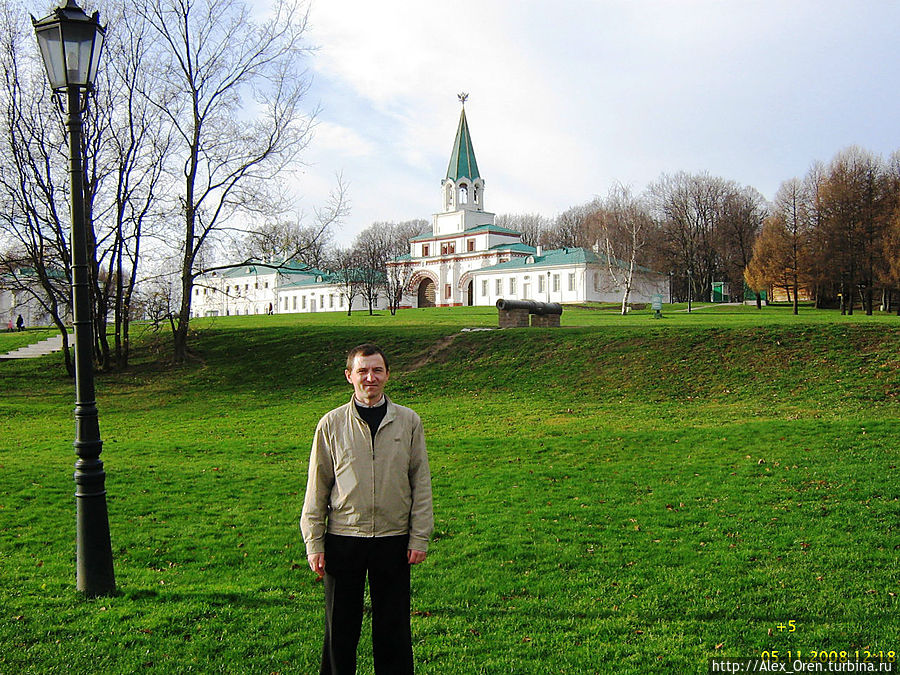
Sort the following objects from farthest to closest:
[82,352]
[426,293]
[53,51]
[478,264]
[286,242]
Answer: [426,293]
[478,264]
[286,242]
[82,352]
[53,51]

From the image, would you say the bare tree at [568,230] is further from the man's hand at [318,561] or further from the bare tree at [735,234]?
the man's hand at [318,561]

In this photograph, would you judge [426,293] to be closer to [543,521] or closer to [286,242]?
[286,242]

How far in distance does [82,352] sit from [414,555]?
3928mm

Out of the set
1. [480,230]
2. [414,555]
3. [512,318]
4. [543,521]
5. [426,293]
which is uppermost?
[480,230]

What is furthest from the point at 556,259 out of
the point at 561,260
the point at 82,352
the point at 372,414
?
the point at 372,414

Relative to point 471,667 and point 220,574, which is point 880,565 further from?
point 220,574

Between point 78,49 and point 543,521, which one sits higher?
point 78,49

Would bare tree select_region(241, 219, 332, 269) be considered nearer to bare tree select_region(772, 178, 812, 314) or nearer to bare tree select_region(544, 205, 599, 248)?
bare tree select_region(772, 178, 812, 314)

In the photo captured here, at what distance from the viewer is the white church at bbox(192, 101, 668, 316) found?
71.4 m

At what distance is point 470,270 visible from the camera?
84000mm

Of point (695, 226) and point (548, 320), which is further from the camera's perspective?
point (695, 226)

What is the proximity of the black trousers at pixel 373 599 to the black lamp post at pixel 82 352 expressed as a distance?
3.10 m

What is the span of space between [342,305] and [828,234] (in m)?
58.9

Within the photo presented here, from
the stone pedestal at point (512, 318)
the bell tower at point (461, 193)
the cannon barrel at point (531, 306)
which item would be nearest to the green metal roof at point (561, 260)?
the bell tower at point (461, 193)
